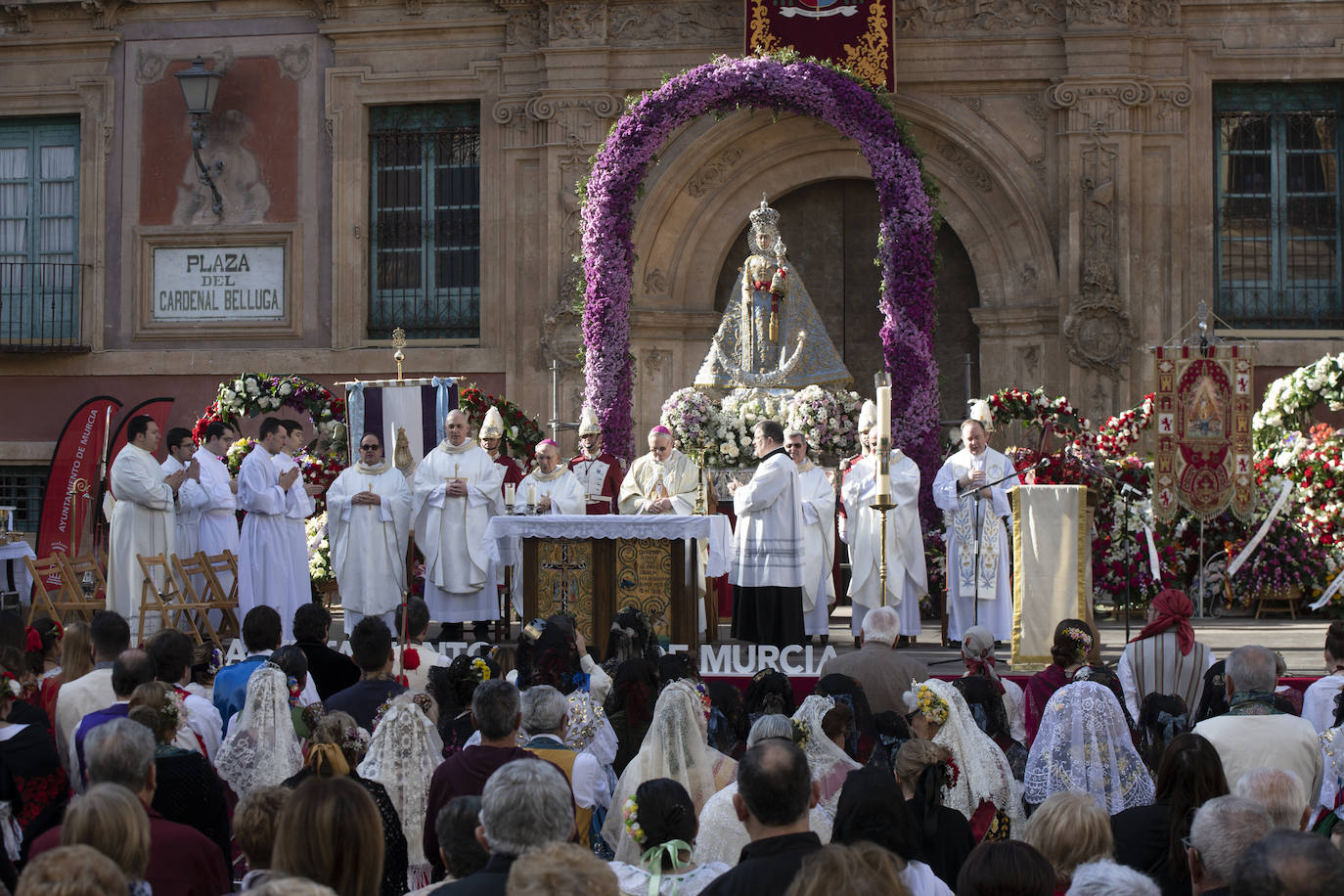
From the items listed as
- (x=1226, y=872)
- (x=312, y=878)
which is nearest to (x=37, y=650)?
(x=312, y=878)

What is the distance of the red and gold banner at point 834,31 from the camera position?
1639 centimetres

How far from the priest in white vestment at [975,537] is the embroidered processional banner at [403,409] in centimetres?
430

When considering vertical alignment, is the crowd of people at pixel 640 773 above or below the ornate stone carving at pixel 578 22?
below

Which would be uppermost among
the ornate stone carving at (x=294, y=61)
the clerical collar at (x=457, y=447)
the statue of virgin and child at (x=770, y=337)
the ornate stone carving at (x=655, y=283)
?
the ornate stone carving at (x=294, y=61)

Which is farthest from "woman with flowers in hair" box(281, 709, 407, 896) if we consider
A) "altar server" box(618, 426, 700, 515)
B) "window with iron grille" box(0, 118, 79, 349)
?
"window with iron grille" box(0, 118, 79, 349)

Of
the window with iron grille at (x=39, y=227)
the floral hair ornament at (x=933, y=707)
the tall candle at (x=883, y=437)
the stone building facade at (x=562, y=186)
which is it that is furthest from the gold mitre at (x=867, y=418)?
the window with iron grille at (x=39, y=227)

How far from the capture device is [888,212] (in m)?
14.9

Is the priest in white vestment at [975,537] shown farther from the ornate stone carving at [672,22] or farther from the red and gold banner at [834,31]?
the ornate stone carving at [672,22]

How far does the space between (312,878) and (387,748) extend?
1.97m

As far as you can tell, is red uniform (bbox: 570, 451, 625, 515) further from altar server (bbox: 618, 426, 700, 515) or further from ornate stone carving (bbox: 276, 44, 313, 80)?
ornate stone carving (bbox: 276, 44, 313, 80)

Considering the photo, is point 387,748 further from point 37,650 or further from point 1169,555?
point 1169,555

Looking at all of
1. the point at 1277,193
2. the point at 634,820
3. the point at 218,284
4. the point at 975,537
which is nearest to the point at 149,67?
the point at 218,284

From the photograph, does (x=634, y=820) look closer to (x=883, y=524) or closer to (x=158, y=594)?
(x=883, y=524)

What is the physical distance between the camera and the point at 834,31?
16469 millimetres
